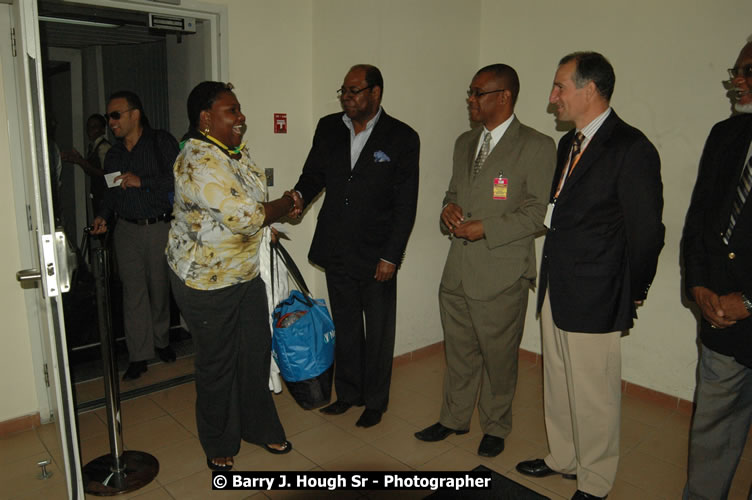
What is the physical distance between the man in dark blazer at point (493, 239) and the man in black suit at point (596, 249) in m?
0.19

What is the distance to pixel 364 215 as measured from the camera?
291 centimetres

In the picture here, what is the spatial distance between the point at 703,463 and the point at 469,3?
10.5ft

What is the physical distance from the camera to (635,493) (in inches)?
97.1

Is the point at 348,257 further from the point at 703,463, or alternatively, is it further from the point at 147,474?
the point at 703,463

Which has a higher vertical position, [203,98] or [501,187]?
[203,98]

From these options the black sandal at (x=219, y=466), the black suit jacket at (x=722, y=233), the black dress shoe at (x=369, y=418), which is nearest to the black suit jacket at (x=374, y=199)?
the black dress shoe at (x=369, y=418)

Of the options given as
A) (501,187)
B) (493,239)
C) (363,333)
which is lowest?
(363,333)

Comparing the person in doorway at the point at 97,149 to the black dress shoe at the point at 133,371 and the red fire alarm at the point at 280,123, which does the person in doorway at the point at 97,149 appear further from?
the red fire alarm at the point at 280,123

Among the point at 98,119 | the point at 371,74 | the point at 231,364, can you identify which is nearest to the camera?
the point at 231,364

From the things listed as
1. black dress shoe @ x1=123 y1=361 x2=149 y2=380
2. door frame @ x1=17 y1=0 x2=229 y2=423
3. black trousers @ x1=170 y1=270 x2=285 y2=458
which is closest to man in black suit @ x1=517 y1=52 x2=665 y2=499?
black trousers @ x1=170 y1=270 x2=285 y2=458

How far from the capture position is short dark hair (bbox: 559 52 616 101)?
2145 millimetres

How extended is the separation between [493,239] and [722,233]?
2.91ft

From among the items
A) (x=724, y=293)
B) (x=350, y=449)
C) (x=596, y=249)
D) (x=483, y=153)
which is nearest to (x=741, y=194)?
(x=724, y=293)

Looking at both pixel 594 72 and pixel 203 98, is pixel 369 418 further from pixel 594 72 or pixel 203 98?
pixel 594 72
